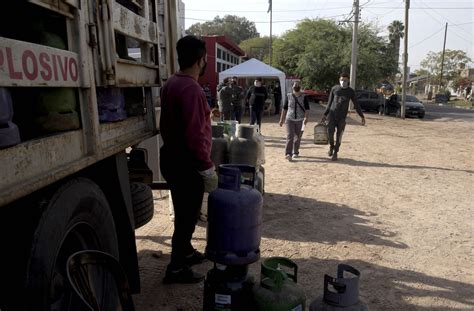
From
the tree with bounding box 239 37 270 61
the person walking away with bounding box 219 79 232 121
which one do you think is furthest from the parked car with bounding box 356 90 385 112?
the tree with bounding box 239 37 270 61

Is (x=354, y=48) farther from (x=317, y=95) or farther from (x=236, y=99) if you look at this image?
(x=317, y=95)

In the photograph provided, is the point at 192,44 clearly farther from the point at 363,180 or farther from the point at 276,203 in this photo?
the point at 363,180

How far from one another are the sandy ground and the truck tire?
28.6 inches

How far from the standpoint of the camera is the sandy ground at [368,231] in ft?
12.6

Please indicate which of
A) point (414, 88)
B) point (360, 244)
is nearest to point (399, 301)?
point (360, 244)

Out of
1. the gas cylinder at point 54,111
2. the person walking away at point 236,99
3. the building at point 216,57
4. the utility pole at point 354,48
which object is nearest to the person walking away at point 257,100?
the person walking away at point 236,99

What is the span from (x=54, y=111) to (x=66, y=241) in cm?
66

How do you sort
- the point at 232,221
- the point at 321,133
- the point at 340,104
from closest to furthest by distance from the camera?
the point at 232,221
the point at 340,104
the point at 321,133

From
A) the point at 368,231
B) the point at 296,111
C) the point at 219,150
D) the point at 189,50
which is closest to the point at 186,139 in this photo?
the point at 189,50

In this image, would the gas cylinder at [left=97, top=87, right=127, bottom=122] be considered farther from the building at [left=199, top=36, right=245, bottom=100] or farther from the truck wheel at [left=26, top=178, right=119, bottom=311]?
the building at [left=199, top=36, right=245, bottom=100]

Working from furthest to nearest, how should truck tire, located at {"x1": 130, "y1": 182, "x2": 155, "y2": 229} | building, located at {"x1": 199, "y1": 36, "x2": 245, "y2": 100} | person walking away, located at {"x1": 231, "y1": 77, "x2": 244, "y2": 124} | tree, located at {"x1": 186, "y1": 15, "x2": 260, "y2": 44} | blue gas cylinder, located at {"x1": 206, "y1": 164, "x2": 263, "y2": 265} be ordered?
1. tree, located at {"x1": 186, "y1": 15, "x2": 260, "y2": 44}
2. building, located at {"x1": 199, "y1": 36, "x2": 245, "y2": 100}
3. person walking away, located at {"x1": 231, "y1": 77, "x2": 244, "y2": 124}
4. truck tire, located at {"x1": 130, "y1": 182, "x2": 155, "y2": 229}
5. blue gas cylinder, located at {"x1": 206, "y1": 164, "x2": 263, "y2": 265}

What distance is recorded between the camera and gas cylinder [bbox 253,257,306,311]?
2648mm

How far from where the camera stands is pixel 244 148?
5902 mm

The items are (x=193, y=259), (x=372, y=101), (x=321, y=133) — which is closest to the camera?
(x=193, y=259)
